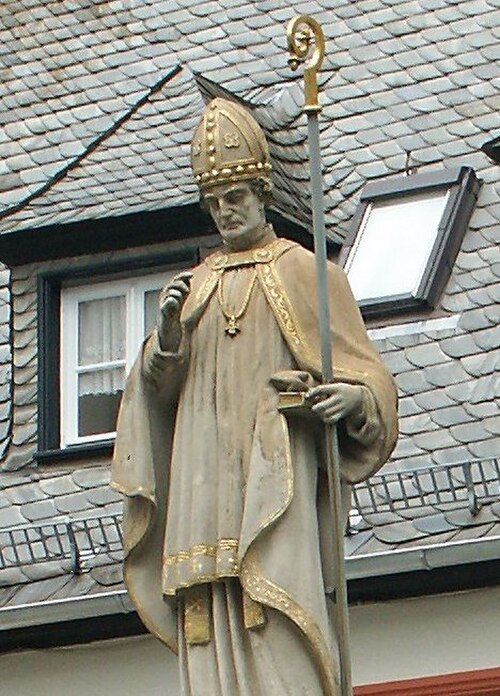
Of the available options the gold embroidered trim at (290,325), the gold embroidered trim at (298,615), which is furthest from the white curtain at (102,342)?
the gold embroidered trim at (298,615)

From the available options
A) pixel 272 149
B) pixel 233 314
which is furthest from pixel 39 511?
pixel 233 314

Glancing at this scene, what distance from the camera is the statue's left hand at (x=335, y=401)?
13.9 m

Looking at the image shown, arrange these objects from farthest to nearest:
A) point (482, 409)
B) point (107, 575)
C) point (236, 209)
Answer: point (107, 575), point (482, 409), point (236, 209)

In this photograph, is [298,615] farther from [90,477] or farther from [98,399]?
[98,399]

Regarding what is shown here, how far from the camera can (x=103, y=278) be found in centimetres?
2578

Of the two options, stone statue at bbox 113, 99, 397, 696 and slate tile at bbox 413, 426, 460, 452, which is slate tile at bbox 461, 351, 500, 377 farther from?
stone statue at bbox 113, 99, 397, 696

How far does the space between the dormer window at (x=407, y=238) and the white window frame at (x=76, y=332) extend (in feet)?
3.99

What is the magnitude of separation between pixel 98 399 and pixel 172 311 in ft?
36.8

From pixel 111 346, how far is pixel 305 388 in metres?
11.5

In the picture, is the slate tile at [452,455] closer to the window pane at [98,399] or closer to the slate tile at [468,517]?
the slate tile at [468,517]

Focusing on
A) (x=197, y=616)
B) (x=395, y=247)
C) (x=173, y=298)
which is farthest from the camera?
A: (x=395, y=247)

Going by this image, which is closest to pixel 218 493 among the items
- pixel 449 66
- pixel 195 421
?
pixel 195 421

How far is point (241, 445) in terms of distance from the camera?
14055 mm

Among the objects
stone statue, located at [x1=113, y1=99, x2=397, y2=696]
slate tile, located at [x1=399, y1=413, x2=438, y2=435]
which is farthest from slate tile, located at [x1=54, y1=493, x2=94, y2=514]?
stone statue, located at [x1=113, y1=99, x2=397, y2=696]
